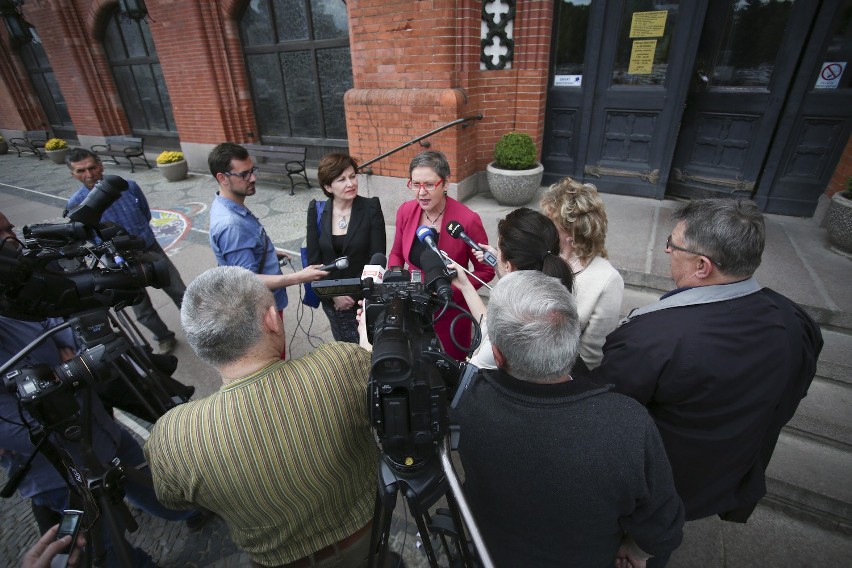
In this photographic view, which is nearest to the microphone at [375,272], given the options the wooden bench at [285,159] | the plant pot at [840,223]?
the plant pot at [840,223]

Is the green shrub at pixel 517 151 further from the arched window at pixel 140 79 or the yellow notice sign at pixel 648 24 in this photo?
the arched window at pixel 140 79

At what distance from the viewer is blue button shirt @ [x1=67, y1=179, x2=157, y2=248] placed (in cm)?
349

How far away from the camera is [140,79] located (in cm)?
1116

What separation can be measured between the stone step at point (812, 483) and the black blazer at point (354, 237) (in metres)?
2.86

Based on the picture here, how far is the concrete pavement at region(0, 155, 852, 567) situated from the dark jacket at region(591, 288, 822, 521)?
108cm

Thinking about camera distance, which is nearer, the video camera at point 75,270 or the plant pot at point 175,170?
the video camera at point 75,270

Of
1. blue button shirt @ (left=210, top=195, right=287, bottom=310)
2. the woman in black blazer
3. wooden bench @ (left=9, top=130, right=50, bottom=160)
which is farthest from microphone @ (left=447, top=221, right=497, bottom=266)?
wooden bench @ (left=9, top=130, right=50, bottom=160)

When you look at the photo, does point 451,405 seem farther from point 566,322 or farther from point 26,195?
point 26,195

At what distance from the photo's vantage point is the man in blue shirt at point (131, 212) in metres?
3.38

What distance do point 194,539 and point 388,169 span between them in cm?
467

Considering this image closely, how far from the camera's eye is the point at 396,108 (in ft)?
17.4

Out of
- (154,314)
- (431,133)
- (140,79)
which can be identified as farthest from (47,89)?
(431,133)

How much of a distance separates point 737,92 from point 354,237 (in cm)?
476

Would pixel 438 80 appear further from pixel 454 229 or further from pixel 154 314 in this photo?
pixel 154 314
